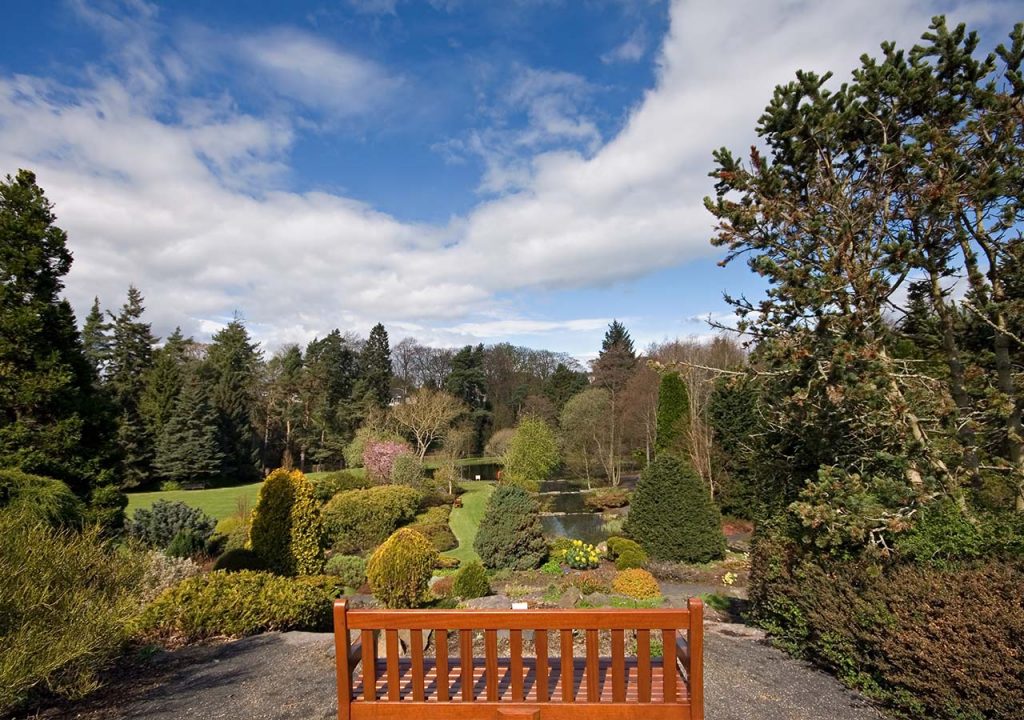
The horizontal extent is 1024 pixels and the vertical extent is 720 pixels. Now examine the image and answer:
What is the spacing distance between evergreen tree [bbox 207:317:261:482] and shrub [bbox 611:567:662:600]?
26.4 meters

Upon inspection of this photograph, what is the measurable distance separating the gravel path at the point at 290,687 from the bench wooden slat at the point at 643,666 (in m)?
1.78

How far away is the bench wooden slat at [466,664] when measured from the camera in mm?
2877

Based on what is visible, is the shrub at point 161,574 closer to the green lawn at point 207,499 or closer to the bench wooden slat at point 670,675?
the bench wooden slat at point 670,675

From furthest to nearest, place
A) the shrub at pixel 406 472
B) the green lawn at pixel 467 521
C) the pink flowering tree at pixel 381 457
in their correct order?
the pink flowering tree at pixel 381 457, the shrub at pixel 406 472, the green lawn at pixel 467 521

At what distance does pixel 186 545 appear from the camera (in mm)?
12648

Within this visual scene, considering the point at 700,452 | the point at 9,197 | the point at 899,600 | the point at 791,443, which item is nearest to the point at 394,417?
the point at 700,452

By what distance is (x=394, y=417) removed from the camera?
98.1 feet

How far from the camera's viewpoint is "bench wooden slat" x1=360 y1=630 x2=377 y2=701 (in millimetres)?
2865

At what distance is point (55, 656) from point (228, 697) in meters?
1.38

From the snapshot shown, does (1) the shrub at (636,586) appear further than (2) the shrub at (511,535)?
No

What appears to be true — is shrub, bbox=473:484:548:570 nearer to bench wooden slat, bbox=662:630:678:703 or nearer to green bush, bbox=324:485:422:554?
green bush, bbox=324:485:422:554

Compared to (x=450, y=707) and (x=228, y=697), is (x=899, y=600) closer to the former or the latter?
(x=450, y=707)

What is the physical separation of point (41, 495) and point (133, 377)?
27.5 m

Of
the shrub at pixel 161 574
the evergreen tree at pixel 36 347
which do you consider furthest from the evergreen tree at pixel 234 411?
the shrub at pixel 161 574
